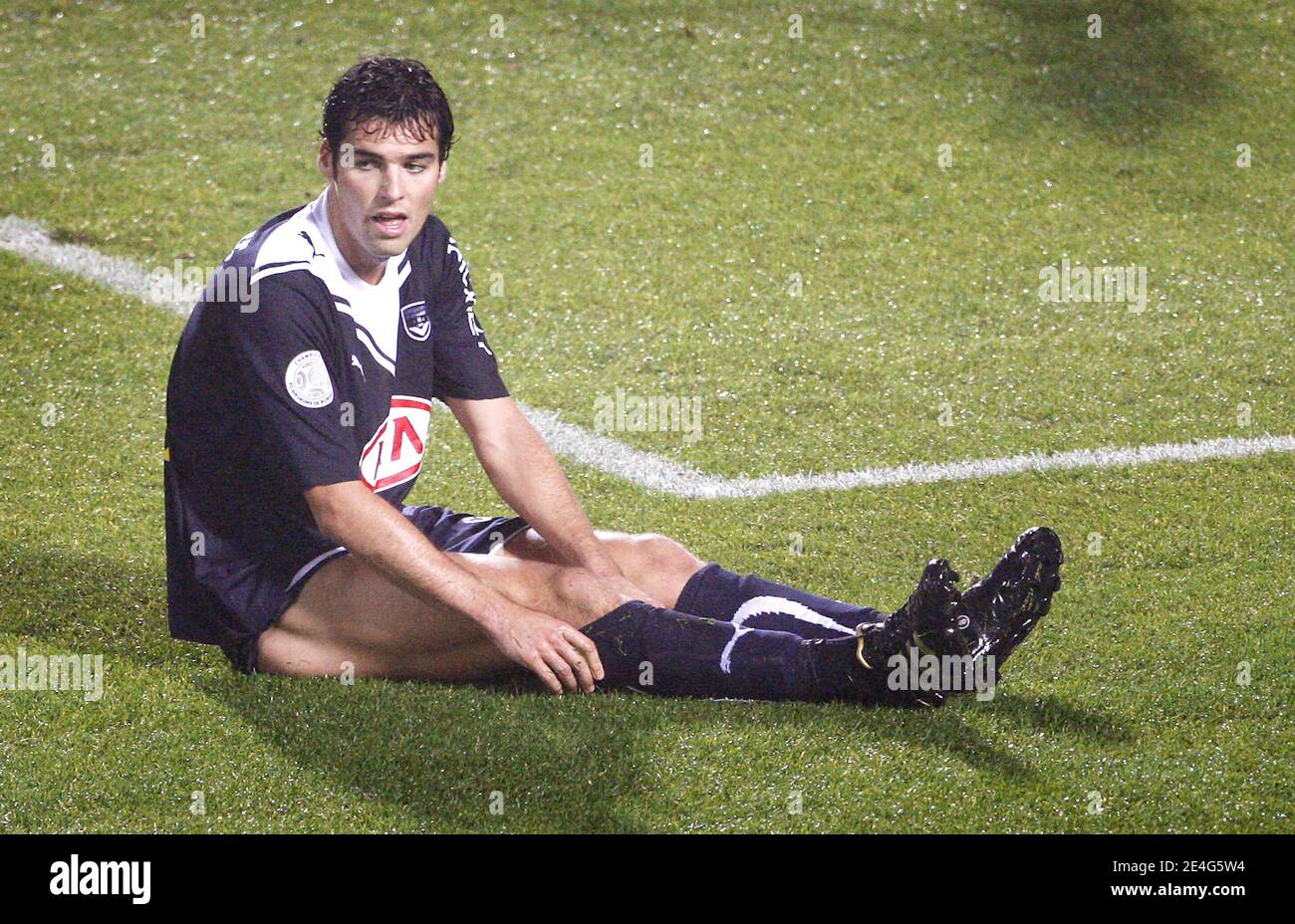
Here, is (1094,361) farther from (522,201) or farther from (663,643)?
(663,643)

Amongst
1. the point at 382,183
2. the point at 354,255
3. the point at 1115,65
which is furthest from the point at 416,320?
the point at 1115,65

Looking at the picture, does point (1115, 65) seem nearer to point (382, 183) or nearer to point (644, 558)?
point (644, 558)

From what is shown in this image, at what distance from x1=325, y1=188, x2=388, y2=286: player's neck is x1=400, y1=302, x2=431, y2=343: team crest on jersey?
111mm

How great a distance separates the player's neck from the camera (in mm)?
3553

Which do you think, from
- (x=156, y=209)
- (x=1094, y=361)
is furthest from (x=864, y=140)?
(x=156, y=209)

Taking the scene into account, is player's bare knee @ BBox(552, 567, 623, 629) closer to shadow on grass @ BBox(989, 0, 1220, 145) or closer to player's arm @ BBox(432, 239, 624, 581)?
player's arm @ BBox(432, 239, 624, 581)

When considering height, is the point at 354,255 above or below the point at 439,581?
above

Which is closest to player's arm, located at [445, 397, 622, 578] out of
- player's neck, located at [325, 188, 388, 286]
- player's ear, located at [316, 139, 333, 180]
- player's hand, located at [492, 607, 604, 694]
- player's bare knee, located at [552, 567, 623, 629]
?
player's bare knee, located at [552, 567, 623, 629]

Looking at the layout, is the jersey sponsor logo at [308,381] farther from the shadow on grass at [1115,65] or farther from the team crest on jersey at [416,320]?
the shadow on grass at [1115,65]

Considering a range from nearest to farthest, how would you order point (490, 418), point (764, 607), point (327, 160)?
point (327, 160) → point (764, 607) → point (490, 418)

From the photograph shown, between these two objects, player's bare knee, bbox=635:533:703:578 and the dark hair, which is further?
player's bare knee, bbox=635:533:703:578

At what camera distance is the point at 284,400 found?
3.32 m

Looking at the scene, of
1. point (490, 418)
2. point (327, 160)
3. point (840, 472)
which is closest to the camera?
point (327, 160)

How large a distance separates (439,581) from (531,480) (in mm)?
582
